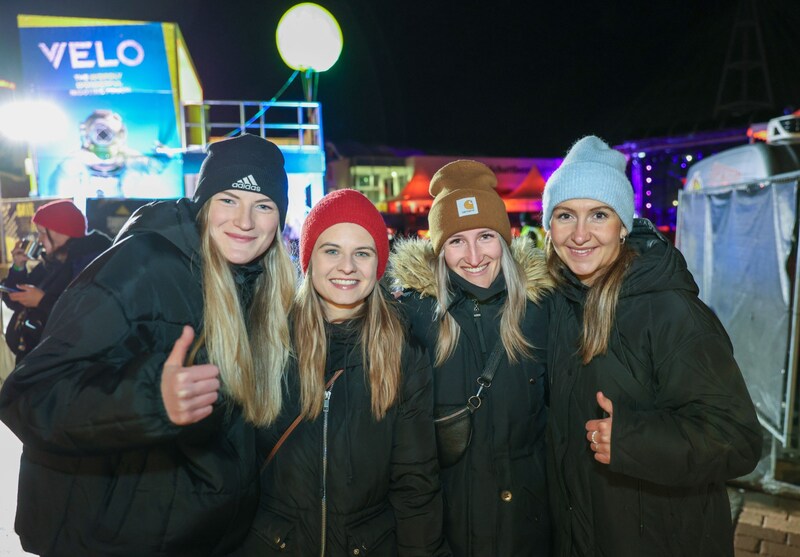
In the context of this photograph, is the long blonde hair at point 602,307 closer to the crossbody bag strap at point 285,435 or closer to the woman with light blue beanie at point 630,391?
the woman with light blue beanie at point 630,391

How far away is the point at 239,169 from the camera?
2236mm

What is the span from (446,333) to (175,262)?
135cm

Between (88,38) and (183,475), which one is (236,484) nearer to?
(183,475)

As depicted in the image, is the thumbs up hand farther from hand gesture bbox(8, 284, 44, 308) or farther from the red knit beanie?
hand gesture bbox(8, 284, 44, 308)

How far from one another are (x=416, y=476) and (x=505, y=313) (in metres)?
0.96

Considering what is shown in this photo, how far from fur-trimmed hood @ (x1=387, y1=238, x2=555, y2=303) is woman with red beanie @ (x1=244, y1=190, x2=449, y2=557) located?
1.31ft

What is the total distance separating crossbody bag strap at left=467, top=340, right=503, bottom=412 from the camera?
2.37 m

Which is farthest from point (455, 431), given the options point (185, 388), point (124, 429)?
point (124, 429)

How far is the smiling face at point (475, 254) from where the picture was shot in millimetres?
2674

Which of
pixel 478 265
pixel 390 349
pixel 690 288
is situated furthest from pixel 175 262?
pixel 690 288

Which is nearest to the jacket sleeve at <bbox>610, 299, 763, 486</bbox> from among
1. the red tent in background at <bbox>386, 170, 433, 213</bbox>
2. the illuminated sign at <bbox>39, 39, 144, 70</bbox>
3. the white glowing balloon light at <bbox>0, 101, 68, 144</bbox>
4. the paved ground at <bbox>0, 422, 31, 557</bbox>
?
the paved ground at <bbox>0, 422, 31, 557</bbox>

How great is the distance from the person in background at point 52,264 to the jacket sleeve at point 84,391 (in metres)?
3.90

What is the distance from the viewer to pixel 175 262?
1.90 meters

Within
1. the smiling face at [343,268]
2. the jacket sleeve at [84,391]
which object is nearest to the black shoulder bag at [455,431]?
the smiling face at [343,268]
